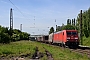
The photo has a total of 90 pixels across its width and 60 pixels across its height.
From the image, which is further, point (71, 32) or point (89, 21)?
point (89, 21)

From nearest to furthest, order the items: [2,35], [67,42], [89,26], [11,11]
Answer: [67,42], [2,35], [11,11], [89,26]

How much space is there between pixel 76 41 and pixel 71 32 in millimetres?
1830

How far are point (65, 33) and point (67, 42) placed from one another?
5.66ft

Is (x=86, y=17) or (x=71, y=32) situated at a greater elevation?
(x=86, y=17)

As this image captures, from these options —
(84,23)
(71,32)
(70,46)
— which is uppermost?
(84,23)

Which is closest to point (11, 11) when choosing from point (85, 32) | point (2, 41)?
point (2, 41)

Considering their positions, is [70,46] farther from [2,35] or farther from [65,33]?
[2,35]

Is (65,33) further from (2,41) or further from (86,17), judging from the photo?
(86,17)

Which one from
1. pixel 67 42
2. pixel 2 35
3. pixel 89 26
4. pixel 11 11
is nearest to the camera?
pixel 67 42

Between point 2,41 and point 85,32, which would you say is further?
point 85,32

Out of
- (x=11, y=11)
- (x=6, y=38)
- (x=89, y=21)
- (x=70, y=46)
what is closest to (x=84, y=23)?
(x=89, y=21)

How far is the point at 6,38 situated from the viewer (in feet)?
196

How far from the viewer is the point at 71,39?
39.1 m

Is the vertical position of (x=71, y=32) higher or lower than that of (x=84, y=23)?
lower
